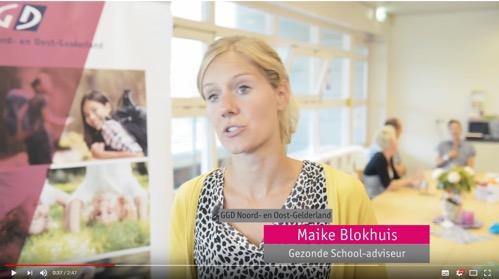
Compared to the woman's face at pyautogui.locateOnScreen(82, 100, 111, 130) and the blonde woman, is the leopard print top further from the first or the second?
the woman's face at pyautogui.locateOnScreen(82, 100, 111, 130)

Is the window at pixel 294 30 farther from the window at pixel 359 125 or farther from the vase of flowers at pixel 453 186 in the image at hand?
the vase of flowers at pixel 453 186

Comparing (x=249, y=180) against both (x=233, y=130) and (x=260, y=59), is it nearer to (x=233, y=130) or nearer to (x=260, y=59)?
(x=233, y=130)

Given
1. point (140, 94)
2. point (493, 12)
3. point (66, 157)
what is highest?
point (493, 12)

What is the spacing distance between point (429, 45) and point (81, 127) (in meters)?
1.10

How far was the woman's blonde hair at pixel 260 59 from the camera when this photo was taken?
1155 millimetres

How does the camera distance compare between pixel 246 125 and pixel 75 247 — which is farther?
pixel 75 247

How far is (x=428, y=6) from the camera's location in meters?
1.35

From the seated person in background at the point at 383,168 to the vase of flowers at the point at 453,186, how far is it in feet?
0.68

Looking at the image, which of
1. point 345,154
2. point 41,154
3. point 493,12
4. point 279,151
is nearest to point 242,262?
point 279,151

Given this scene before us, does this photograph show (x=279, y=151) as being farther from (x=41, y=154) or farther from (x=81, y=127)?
(x=41, y=154)

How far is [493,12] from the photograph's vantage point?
50.7 inches

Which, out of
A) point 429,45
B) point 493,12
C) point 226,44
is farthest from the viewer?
point 429,45

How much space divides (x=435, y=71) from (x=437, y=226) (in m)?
0.48

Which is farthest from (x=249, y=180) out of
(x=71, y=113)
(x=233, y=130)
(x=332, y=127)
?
(x=71, y=113)
